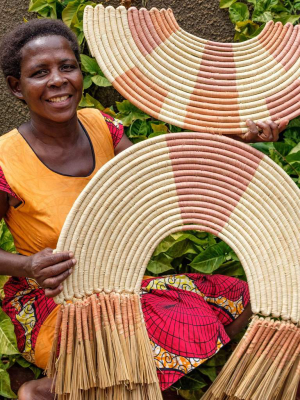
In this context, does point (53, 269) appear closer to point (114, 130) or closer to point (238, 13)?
point (114, 130)

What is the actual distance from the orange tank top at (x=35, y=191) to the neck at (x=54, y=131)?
0.17ft

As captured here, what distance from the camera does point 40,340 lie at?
156 centimetres

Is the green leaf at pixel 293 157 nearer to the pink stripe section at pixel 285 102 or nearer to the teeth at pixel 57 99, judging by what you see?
the pink stripe section at pixel 285 102

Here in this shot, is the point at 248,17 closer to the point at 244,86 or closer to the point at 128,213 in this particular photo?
the point at 244,86

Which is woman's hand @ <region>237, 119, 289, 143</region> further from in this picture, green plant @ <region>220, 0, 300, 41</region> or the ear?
green plant @ <region>220, 0, 300, 41</region>

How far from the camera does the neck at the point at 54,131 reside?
1.56 m

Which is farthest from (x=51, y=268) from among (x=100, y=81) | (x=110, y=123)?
(x=100, y=81)

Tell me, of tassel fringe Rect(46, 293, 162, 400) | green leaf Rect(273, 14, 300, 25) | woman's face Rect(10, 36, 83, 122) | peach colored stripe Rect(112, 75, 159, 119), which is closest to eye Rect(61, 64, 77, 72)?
woman's face Rect(10, 36, 83, 122)

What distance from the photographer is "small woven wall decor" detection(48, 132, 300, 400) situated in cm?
135

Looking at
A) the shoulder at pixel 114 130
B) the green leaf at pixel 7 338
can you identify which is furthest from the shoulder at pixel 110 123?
the green leaf at pixel 7 338

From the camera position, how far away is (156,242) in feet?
4.67

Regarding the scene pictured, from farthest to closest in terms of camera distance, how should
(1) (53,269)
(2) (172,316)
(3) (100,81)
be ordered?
(3) (100,81)
(2) (172,316)
(1) (53,269)

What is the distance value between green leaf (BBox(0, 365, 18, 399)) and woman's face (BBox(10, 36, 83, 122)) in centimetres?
94

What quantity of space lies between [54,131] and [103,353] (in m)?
0.66
